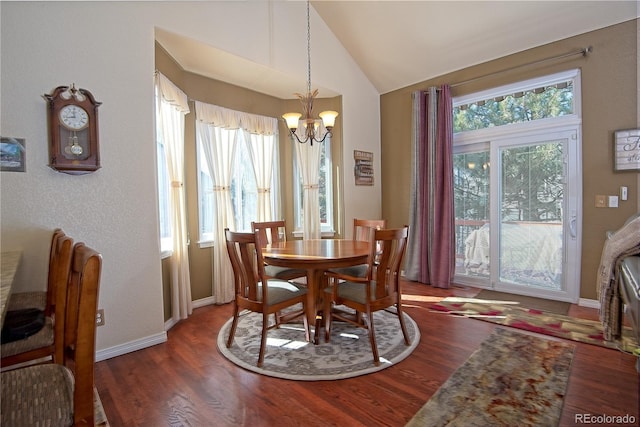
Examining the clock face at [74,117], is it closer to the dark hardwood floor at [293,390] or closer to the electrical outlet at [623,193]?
the dark hardwood floor at [293,390]

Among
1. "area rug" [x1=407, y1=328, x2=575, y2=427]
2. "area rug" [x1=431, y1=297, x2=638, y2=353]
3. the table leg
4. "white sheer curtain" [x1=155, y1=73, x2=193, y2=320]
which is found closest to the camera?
"area rug" [x1=407, y1=328, x2=575, y2=427]

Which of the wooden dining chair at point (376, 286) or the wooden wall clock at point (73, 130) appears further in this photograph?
the wooden dining chair at point (376, 286)

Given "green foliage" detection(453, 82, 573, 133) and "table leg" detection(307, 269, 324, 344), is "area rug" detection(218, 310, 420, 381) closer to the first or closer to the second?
"table leg" detection(307, 269, 324, 344)

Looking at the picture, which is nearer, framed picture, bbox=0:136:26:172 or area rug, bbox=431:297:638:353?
framed picture, bbox=0:136:26:172

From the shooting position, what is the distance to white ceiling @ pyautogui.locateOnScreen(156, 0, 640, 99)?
10.1 ft

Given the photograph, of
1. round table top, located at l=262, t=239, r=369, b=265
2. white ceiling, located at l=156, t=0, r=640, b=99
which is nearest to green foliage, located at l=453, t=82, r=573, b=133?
white ceiling, located at l=156, t=0, r=640, b=99

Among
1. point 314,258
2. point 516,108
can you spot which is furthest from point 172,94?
point 516,108

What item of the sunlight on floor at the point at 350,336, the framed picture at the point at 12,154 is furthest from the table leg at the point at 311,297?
the framed picture at the point at 12,154

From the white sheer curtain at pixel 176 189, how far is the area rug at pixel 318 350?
57 centimetres

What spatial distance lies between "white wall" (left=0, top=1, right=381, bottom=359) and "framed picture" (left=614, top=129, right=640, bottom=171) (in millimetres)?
4015

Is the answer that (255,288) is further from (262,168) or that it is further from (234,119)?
(234,119)

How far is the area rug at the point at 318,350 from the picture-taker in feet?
7.06

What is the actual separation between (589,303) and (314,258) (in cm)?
310

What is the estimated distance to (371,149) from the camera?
4.80 meters
